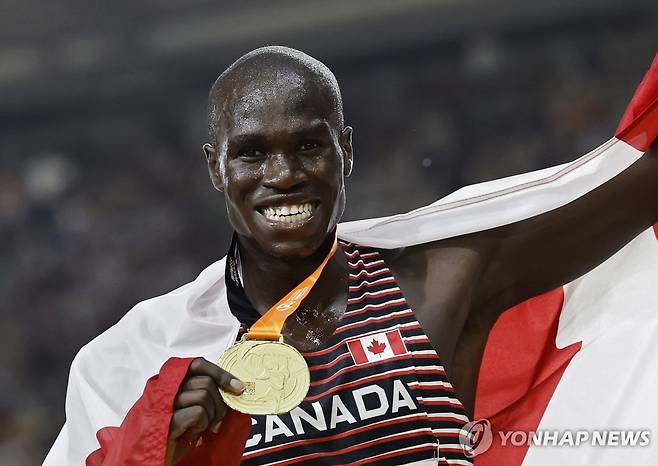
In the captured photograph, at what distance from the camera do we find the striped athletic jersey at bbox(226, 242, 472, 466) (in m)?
2.00

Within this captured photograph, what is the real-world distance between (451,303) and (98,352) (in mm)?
743

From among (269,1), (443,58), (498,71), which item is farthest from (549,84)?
(269,1)

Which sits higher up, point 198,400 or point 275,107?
point 275,107

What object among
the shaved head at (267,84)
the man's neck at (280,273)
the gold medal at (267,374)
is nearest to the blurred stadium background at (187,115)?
the man's neck at (280,273)

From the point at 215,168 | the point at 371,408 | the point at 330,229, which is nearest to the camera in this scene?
the point at 371,408

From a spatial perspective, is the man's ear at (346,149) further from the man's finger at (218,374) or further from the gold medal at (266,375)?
the man's finger at (218,374)

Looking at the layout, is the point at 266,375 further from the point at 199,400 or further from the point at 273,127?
the point at 273,127

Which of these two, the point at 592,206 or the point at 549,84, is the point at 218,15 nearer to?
the point at 549,84

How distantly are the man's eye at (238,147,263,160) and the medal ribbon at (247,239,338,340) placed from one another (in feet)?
0.86

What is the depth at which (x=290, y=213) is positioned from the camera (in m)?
2.04

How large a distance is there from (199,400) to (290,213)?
1.50 ft

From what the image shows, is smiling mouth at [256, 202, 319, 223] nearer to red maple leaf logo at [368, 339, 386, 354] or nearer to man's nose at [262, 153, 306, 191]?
man's nose at [262, 153, 306, 191]

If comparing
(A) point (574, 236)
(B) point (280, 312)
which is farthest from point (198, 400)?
(A) point (574, 236)

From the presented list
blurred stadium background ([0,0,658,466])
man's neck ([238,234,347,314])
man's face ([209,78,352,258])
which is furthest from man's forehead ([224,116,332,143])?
blurred stadium background ([0,0,658,466])
